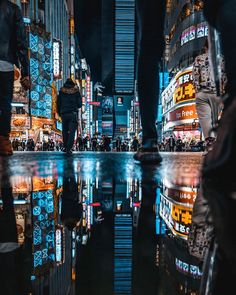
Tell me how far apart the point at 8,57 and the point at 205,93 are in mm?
2380

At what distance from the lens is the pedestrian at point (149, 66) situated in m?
2.52

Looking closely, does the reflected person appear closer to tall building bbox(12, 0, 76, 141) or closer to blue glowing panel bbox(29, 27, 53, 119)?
tall building bbox(12, 0, 76, 141)

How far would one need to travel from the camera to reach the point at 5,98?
3498 mm

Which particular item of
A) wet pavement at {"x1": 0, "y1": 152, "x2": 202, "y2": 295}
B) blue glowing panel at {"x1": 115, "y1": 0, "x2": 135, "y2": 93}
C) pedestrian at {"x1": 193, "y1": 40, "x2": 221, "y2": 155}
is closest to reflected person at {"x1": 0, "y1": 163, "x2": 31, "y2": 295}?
wet pavement at {"x1": 0, "y1": 152, "x2": 202, "y2": 295}

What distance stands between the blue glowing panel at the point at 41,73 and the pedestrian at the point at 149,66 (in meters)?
37.4

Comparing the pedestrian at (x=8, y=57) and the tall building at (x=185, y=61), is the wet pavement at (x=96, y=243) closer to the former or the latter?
the pedestrian at (x=8, y=57)

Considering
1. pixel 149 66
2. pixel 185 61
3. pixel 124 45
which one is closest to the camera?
pixel 149 66

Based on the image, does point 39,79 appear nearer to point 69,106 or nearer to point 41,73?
point 41,73

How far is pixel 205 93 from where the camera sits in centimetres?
373

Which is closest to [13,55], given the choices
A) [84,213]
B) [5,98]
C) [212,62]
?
[5,98]

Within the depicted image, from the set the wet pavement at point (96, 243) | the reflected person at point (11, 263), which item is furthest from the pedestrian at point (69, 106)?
the reflected person at point (11, 263)

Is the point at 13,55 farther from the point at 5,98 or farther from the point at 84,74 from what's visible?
the point at 84,74

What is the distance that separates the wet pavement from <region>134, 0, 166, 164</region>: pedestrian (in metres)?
1.47

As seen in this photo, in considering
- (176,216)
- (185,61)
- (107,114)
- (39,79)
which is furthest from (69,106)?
(107,114)
